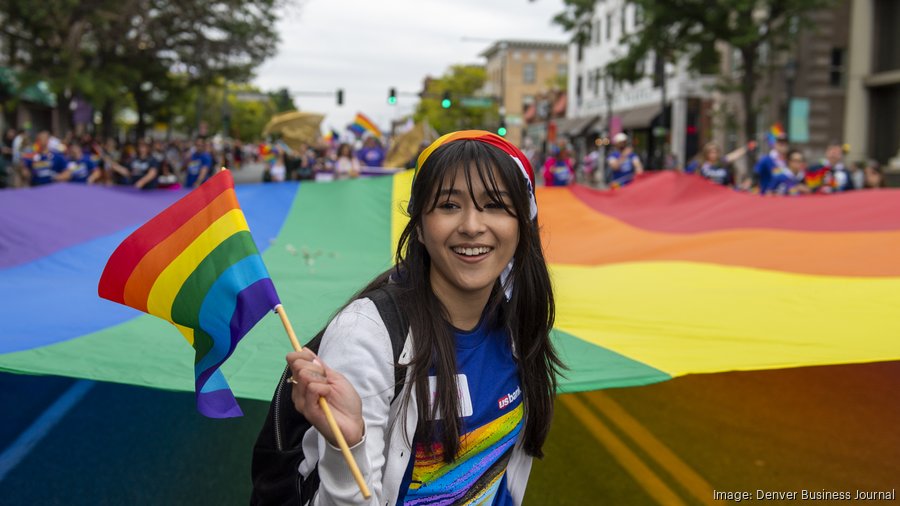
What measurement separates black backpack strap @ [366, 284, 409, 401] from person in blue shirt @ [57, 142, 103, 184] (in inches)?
613

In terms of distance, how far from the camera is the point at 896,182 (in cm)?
1878

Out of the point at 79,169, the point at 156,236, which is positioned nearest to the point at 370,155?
the point at 79,169

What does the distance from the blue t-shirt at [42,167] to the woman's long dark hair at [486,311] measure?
15323 millimetres

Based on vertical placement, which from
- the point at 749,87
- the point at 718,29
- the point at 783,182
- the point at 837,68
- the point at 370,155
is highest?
the point at 718,29

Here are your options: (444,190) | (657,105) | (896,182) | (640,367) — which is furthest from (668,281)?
(657,105)

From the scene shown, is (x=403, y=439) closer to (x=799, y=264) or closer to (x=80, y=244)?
(x=799, y=264)

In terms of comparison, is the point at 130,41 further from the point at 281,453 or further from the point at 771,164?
the point at 281,453

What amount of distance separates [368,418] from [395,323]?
230 millimetres

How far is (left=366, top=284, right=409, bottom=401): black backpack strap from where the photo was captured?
6.07ft

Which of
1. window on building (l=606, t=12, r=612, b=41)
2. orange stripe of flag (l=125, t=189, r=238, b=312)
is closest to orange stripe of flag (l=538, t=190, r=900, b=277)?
orange stripe of flag (l=125, t=189, r=238, b=312)

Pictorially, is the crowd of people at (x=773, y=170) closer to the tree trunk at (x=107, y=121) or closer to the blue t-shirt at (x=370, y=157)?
the blue t-shirt at (x=370, y=157)

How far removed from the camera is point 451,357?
6.35ft

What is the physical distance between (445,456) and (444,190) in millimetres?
634

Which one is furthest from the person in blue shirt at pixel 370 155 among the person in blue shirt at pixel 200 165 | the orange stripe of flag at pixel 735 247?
the orange stripe of flag at pixel 735 247
